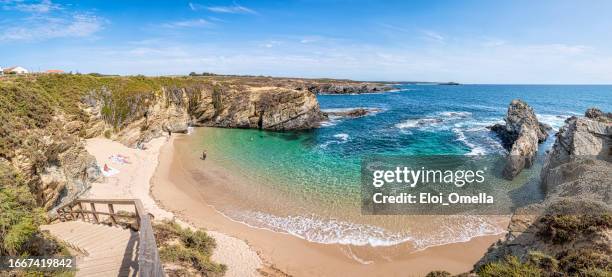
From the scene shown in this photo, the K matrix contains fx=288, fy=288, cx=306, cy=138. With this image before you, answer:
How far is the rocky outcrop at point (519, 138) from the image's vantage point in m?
23.6

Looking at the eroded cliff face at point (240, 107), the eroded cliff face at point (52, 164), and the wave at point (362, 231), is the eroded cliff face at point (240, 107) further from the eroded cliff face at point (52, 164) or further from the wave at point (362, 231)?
the wave at point (362, 231)

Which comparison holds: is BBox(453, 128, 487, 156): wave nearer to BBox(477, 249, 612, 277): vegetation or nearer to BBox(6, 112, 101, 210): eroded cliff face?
BBox(477, 249, 612, 277): vegetation

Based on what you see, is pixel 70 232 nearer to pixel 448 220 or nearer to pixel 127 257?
pixel 127 257

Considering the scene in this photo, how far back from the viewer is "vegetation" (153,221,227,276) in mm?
9797

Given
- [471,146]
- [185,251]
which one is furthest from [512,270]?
[471,146]

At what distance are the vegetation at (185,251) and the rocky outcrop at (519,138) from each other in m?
22.5

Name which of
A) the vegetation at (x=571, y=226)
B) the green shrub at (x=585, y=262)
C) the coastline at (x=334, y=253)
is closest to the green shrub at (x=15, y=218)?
the coastline at (x=334, y=253)

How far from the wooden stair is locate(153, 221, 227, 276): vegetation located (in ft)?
5.05

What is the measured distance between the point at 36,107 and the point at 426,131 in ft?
138

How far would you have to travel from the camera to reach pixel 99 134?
2788 cm

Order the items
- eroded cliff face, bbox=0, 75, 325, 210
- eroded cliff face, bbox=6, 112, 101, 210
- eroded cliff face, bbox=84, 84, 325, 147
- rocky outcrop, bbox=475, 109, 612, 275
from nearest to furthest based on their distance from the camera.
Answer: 1. rocky outcrop, bbox=475, 109, 612, 275
2. eroded cliff face, bbox=6, 112, 101, 210
3. eroded cliff face, bbox=0, 75, 325, 210
4. eroded cliff face, bbox=84, 84, 325, 147

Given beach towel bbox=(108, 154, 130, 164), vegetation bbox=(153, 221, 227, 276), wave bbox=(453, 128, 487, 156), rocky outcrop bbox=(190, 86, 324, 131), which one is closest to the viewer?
vegetation bbox=(153, 221, 227, 276)

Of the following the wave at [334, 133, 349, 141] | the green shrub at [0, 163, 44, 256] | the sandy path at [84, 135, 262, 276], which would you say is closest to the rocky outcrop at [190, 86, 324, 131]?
the wave at [334, 133, 349, 141]

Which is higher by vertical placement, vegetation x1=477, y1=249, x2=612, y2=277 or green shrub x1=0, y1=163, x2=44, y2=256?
green shrub x1=0, y1=163, x2=44, y2=256
